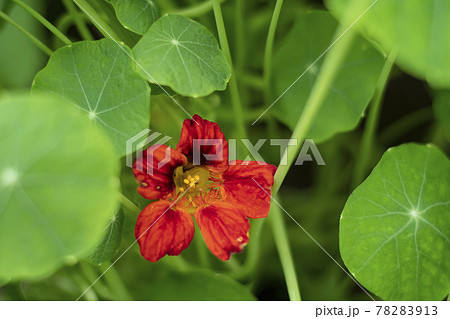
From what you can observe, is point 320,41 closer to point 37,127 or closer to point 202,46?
point 202,46

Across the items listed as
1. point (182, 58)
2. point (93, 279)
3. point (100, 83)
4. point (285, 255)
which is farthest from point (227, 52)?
point (93, 279)

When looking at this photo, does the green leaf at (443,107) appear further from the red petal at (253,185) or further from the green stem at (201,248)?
the green stem at (201,248)

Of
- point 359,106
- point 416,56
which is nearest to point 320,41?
point 359,106

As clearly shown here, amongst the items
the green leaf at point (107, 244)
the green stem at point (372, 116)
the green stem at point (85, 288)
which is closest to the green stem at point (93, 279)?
the green stem at point (85, 288)

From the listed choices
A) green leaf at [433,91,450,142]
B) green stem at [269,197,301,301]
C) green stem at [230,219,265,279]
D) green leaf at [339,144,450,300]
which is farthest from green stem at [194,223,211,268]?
green leaf at [433,91,450,142]

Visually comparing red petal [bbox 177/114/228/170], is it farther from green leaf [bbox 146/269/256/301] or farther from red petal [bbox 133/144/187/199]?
green leaf [bbox 146/269/256/301]

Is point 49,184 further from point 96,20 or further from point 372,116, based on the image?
point 372,116

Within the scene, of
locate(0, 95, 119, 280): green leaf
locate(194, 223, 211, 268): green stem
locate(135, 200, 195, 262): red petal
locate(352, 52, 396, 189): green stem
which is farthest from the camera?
locate(194, 223, 211, 268): green stem
